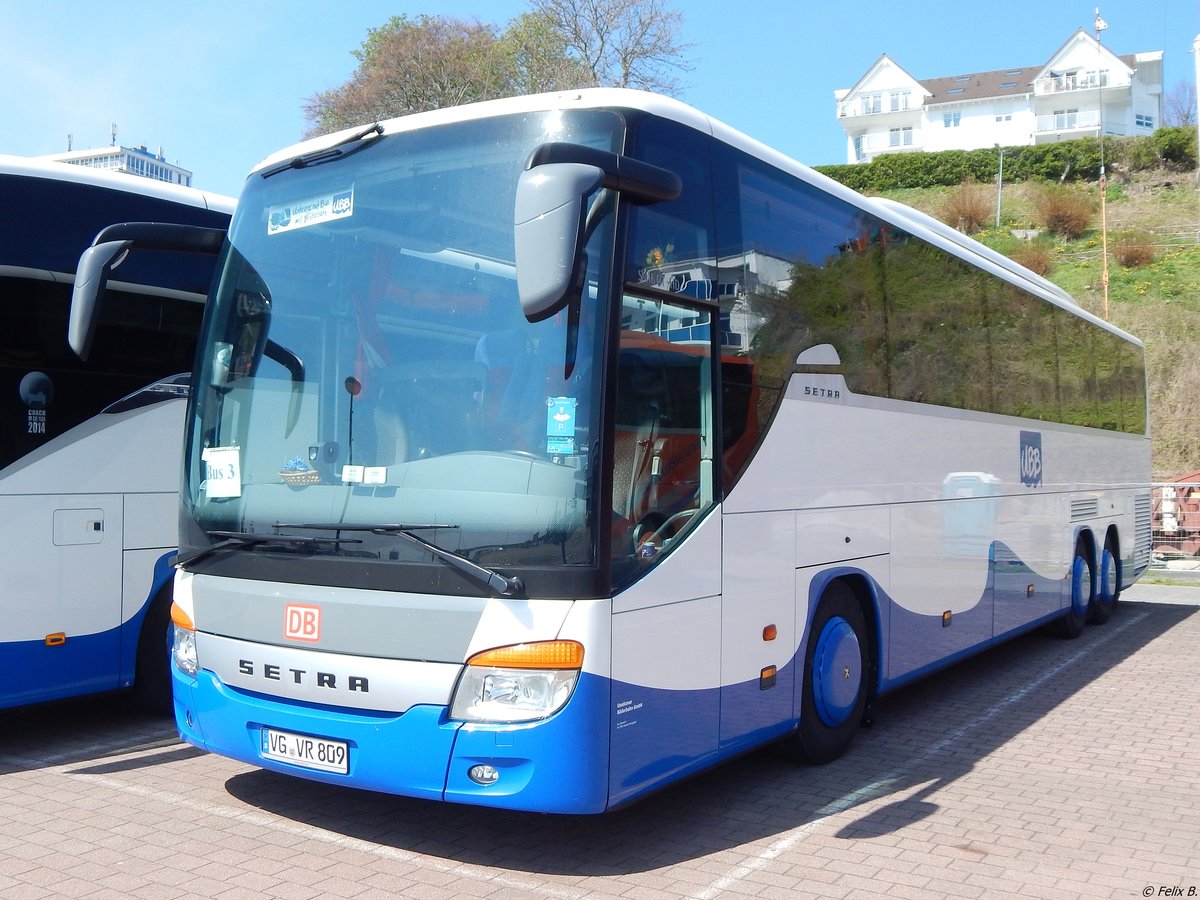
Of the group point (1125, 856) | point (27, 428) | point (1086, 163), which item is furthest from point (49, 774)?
point (1086, 163)

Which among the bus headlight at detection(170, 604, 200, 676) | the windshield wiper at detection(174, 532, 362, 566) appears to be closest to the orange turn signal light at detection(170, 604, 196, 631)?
the bus headlight at detection(170, 604, 200, 676)

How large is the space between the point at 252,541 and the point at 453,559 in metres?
1.16

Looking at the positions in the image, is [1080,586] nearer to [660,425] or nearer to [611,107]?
[660,425]

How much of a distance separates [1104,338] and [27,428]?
11530mm

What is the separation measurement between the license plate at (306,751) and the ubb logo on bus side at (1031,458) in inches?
281

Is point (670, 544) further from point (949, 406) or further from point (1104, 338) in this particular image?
point (1104, 338)

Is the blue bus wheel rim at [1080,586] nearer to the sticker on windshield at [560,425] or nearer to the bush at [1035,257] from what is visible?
the sticker on windshield at [560,425]

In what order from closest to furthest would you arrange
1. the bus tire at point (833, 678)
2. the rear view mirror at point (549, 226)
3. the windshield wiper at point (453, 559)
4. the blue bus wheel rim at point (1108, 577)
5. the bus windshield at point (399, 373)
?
the rear view mirror at point (549, 226)
the windshield wiper at point (453, 559)
the bus windshield at point (399, 373)
the bus tire at point (833, 678)
the blue bus wheel rim at point (1108, 577)

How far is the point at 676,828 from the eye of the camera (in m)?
5.68

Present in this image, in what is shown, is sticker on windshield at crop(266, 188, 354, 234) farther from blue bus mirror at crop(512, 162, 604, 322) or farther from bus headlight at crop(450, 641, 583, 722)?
bus headlight at crop(450, 641, 583, 722)

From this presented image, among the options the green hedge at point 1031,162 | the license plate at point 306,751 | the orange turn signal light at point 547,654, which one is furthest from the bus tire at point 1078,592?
the green hedge at point 1031,162

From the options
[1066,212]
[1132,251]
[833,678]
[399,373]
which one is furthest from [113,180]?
[1066,212]

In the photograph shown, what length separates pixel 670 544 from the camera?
516cm

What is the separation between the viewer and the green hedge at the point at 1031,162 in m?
53.7
